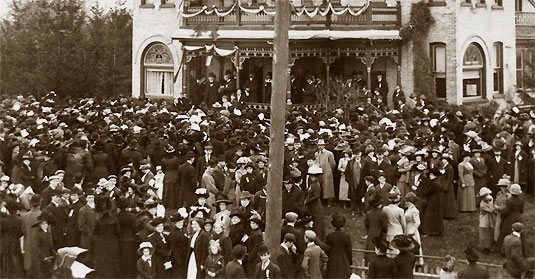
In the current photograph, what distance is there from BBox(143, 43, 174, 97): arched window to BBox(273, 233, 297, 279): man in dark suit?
28.0 meters

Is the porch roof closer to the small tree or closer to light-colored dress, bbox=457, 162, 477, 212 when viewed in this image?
the small tree

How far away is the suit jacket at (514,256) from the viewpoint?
14.9 meters

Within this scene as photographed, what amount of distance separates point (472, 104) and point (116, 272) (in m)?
25.6

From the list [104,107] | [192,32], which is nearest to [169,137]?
[104,107]

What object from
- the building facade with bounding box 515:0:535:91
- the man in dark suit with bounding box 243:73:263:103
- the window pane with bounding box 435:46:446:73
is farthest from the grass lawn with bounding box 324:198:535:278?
the building facade with bounding box 515:0:535:91

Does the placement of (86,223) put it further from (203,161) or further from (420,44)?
(420,44)

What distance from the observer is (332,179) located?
2209cm

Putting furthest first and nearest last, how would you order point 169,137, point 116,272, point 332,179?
point 169,137
point 332,179
point 116,272

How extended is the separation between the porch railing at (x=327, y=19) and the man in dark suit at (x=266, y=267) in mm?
23601

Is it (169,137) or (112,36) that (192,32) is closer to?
(112,36)

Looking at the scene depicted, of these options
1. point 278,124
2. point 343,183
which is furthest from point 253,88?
point 278,124

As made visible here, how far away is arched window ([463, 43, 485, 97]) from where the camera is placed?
126 ft

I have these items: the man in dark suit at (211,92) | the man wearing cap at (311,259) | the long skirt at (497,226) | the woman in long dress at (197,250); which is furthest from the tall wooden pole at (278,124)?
the man in dark suit at (211,92)

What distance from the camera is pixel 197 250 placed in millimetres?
15195
